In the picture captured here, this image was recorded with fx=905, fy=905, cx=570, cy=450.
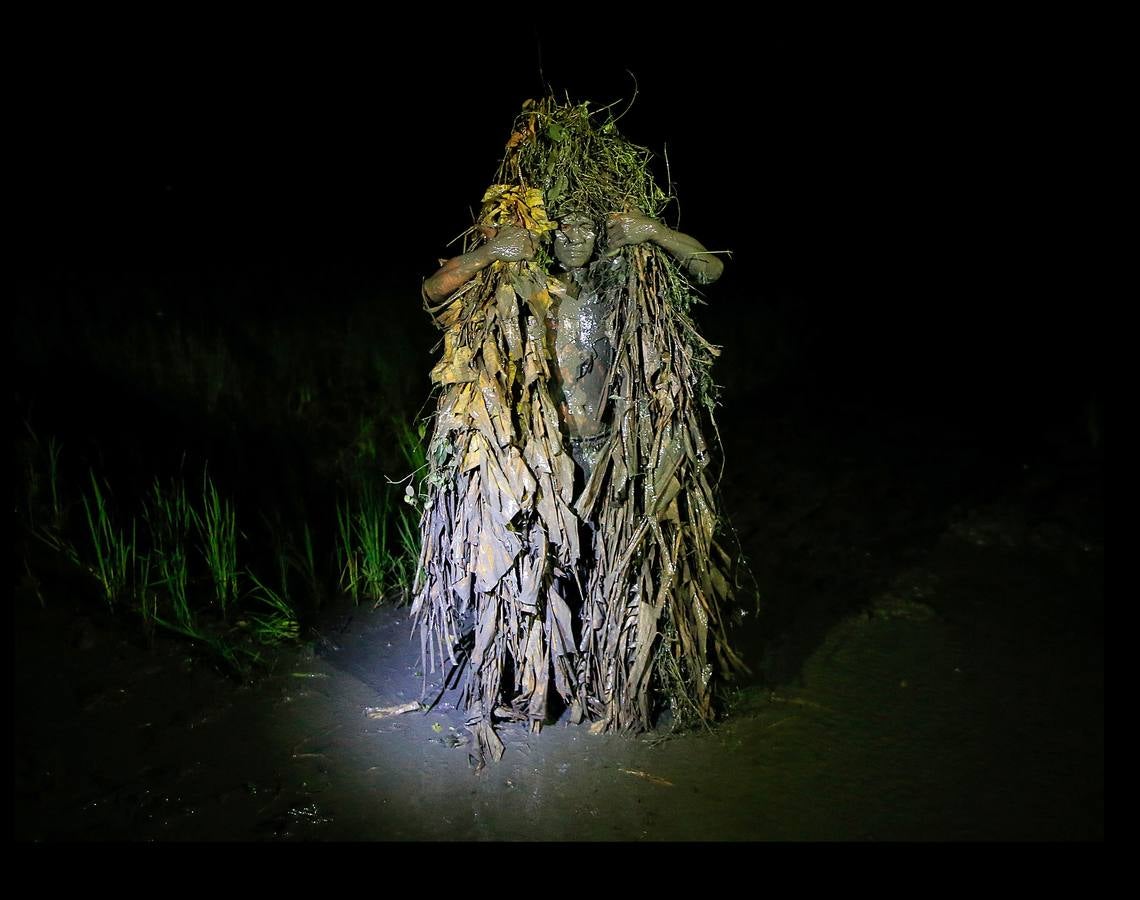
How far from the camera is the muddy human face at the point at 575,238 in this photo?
10.2 ft

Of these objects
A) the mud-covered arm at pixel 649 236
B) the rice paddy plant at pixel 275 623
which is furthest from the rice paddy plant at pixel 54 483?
the mud-covered arm at pixel 649 236

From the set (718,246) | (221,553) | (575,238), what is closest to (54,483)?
(221,553)

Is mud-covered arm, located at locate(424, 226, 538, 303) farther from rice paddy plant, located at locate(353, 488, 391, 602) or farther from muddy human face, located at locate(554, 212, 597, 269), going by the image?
rice paddy plant, located at locate(353, 488, 391, 602)

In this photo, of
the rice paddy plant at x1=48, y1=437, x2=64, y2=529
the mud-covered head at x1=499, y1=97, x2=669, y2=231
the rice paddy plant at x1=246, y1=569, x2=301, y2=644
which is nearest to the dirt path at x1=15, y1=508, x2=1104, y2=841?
the rice paddy plant at x1=246, y1=569, x2=301, y2=644

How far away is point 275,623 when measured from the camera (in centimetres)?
385

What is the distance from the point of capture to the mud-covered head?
10.1 ft

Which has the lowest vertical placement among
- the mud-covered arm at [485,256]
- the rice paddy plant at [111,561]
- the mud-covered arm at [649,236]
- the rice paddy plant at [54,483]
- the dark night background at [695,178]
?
the rice paddy plant at [111,561]

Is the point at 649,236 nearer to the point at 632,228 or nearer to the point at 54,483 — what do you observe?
the point at 632,228

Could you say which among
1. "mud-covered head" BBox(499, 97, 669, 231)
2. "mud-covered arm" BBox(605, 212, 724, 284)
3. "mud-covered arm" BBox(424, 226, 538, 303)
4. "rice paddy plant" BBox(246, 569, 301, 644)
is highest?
"mud-covered head" BBox(499, 97, 669, 231)

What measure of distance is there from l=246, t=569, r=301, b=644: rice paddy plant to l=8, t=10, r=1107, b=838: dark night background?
955mm

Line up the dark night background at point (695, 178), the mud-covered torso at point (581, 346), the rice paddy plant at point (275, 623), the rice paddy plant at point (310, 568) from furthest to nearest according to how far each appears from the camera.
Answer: the dark night background at point (695, 178), the rice paddy plant at point (310, 568), the rice paddy plant at point (275, 623), the mud-covered torso at point (581, 346)

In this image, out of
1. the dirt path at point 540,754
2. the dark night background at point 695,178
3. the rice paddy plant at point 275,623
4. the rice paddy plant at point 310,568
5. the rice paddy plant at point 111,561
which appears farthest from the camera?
the dark night background at point 695,178

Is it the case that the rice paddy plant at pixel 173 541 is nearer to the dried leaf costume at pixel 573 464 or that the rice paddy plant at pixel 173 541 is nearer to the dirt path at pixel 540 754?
the dirt path at pixel 540 754

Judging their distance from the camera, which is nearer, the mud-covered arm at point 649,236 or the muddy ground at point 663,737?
the muddy ground at point 663,737
